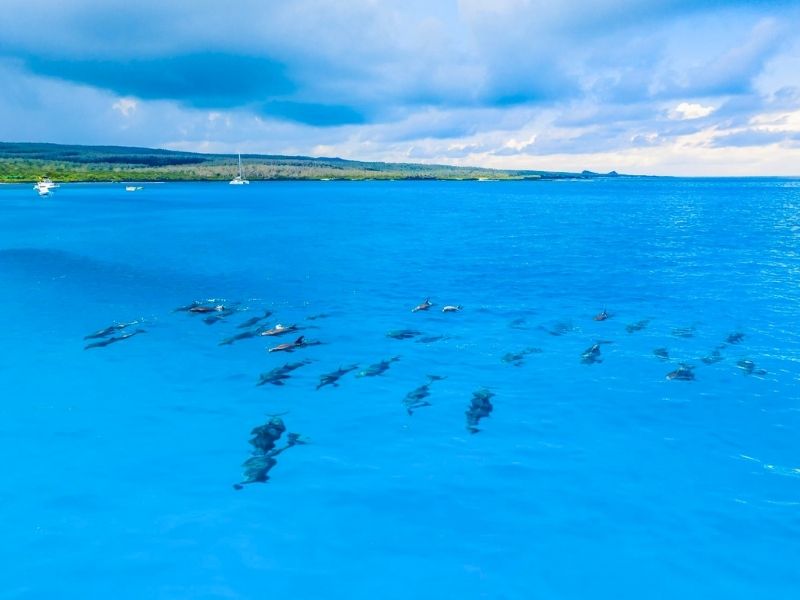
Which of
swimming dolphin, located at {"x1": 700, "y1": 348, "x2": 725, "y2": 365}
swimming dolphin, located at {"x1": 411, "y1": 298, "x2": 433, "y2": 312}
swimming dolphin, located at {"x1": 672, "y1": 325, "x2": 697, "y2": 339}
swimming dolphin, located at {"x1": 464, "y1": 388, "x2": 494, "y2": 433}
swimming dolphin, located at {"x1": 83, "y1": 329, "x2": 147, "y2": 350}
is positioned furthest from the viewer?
swimming dolphin, located at {"x1": 411, "y1": 298, "x2": 433, "y2": 312}

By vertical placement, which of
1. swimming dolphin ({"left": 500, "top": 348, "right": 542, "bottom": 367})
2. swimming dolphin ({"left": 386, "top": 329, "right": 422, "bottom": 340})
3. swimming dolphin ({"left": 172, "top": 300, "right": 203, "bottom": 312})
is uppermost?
swimming dolphin ({"left": 500, "top": 348, "right": 542, "bottom": 367})

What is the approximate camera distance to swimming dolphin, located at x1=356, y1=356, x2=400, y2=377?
25.3 meters

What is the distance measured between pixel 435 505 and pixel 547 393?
30.9 ft

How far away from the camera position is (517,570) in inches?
528

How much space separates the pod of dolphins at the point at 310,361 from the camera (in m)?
19.1

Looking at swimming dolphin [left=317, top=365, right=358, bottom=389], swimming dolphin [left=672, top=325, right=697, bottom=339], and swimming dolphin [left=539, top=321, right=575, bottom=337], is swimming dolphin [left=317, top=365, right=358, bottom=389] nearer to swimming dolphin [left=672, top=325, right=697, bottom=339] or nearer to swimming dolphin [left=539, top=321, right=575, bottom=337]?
swimming dolphin [left=539, top=321, right=575, bottom=337]

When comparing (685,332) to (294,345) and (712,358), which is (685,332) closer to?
(712,358)

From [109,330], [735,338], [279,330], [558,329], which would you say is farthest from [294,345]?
[735,338]

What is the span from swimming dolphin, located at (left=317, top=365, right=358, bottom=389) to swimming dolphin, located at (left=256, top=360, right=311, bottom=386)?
6.00ft

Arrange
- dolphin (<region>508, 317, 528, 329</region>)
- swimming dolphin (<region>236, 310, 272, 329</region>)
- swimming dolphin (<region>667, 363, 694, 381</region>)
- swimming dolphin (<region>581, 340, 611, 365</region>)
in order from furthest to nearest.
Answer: swimming dolphin (<region>236, 310, 272, 329</region>)
dolphin (<region>508, 317, 528, 329</region>)
swimming dolphin (<region>581, 340, 611, 365</region>)
swimming dolphin (<region>667, 363, 694, 381</region>)

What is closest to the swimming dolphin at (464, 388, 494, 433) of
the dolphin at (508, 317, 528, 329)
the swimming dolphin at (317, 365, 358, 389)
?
the swimming dolphin at (317, 365, 358, 389)

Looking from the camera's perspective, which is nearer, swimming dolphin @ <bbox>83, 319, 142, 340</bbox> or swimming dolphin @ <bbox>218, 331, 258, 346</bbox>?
swimming dolphin @ <bbox>218, 331, 258, 346</bbox>

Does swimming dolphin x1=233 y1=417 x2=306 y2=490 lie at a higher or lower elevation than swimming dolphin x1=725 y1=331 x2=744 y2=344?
lower

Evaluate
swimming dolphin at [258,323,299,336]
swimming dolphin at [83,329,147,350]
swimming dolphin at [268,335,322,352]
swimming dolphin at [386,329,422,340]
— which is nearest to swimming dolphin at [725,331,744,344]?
swimming dolphin at [386,329,422,340]
